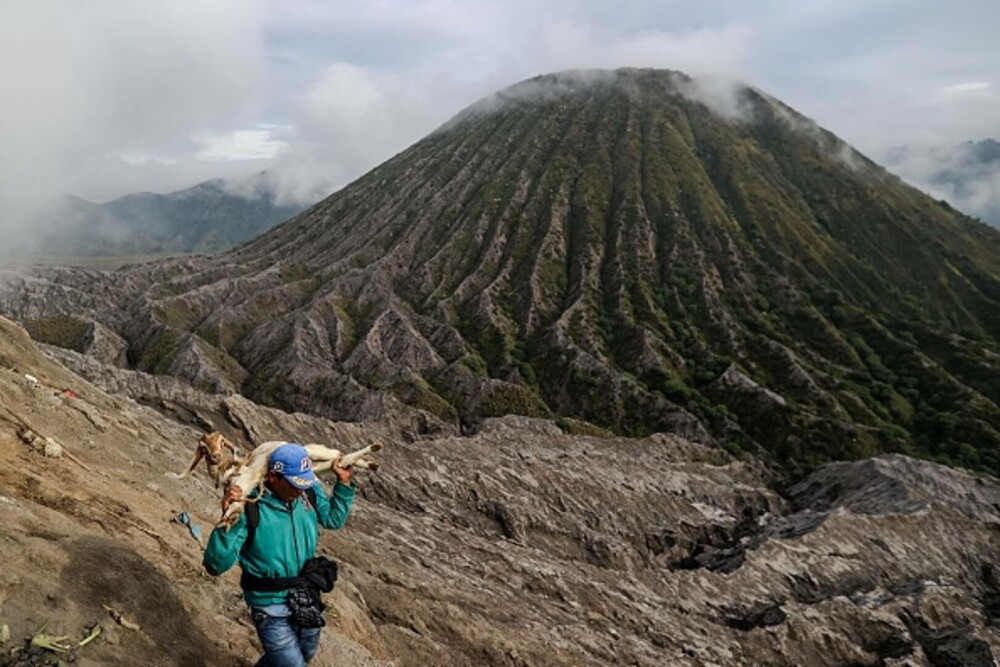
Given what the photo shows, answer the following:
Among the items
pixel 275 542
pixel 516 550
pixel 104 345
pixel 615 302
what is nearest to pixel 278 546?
pixel 275 542

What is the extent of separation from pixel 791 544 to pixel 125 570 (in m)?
48.7

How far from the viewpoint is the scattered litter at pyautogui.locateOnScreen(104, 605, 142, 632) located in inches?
359

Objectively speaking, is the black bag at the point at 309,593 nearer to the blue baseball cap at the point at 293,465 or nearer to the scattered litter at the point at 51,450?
the blue baseball cap at the point at 293,465

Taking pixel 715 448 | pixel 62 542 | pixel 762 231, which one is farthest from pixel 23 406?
pixel 762 231

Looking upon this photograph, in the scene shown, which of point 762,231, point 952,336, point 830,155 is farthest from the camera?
point 830,155

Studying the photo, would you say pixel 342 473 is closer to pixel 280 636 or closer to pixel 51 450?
pixel 280 636

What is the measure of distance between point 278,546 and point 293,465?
3.52 ft

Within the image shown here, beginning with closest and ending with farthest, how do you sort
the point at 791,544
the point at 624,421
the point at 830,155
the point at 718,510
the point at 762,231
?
the point at 791,544
the point at 718,510
the point at 624,421
the point at 762,231
the point at 830,155

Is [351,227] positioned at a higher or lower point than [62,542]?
higher

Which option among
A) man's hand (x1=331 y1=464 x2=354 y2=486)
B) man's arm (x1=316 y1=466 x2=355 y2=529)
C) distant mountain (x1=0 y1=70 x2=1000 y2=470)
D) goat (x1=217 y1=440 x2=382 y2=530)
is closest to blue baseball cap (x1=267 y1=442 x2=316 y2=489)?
goat (x1=217 y1=440 x2=382 y2=530)

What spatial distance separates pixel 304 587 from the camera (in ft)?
26.3

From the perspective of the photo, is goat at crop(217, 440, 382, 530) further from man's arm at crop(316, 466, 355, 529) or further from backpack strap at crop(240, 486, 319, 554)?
man's arm at crop(316, 466, 355, 529)

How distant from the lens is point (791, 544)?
48312 millimetres

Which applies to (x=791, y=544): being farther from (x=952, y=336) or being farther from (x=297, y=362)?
(x=952, y=336)
